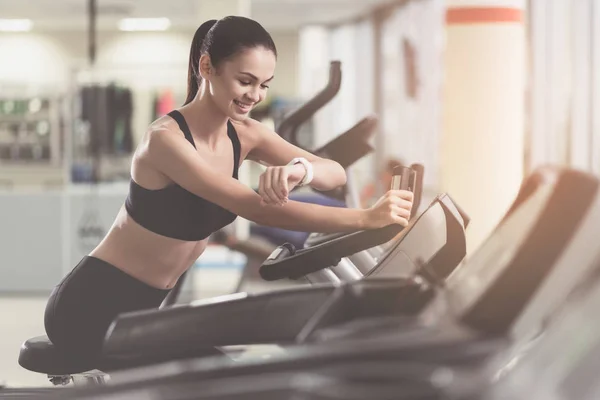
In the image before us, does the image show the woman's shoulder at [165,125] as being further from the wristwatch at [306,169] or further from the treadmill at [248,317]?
the treadmill at [248,317]

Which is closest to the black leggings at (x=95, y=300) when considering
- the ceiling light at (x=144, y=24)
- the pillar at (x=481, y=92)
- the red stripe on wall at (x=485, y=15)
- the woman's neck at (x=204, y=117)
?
the woman's neck at (x=204, y=117)

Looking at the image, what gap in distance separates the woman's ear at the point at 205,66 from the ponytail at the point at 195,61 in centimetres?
3

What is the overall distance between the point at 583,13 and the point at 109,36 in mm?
6979

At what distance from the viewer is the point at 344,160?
5.89 feet

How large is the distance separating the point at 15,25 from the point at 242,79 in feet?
36.0

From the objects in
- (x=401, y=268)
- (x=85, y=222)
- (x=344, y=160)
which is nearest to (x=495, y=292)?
(x=401, y=268)

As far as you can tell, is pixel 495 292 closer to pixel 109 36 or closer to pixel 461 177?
pixel 461 177

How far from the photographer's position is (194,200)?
1.43 meters

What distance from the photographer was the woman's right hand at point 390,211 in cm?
143

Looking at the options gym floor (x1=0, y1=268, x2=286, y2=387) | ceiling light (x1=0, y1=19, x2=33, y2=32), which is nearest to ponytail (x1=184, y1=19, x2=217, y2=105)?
gym floor (x1=0, y1=268, x2=286, y2=387)

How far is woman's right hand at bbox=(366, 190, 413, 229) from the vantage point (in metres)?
1.43

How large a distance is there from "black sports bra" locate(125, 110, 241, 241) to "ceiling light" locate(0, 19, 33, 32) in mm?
10514

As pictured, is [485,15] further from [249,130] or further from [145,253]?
[145,253]

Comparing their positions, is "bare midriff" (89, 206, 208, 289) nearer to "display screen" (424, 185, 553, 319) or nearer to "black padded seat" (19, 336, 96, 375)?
"black padded seat" (19, 336, 96, 375)
